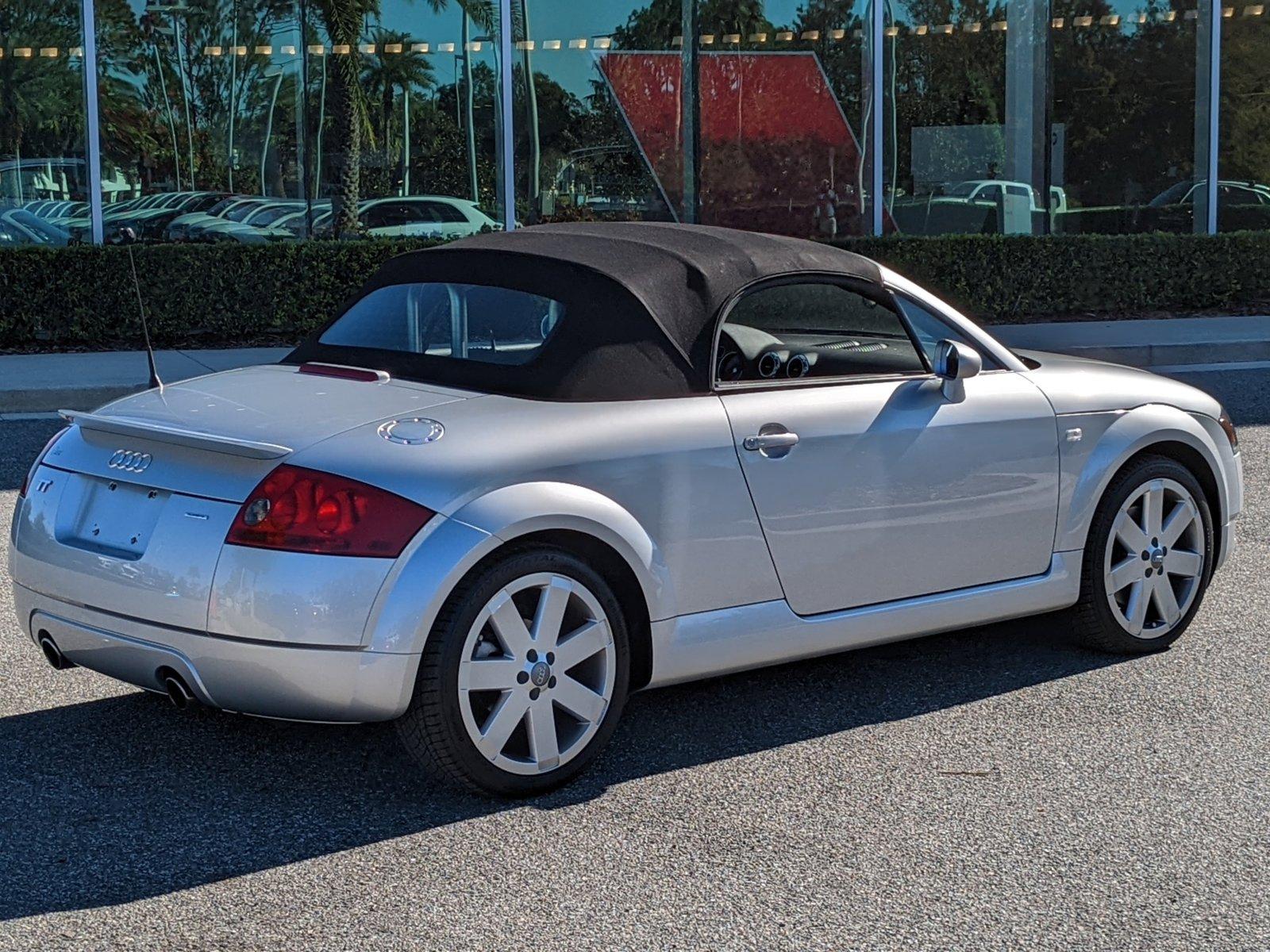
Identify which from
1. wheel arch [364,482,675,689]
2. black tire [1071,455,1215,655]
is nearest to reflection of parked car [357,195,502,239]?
black tire [1071,455,1215,655]

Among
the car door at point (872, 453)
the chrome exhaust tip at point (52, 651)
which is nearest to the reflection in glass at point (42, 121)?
the chrome exhaust tip at point (52, 651)

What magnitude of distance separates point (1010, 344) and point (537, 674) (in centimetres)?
1182

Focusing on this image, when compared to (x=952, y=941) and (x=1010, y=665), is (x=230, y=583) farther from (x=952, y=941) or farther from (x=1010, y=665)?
A: (x=1010, y=665)

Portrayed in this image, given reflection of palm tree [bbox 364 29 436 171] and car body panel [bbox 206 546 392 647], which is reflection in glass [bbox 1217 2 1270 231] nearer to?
reflection of palm tree [bbox 364 29 436 171]

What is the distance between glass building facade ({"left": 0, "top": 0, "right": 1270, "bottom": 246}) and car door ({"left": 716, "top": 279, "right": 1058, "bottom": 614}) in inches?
507

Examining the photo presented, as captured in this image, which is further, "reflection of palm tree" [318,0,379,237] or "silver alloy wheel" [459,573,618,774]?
"reflection of palm tree" [318,0,379,237]

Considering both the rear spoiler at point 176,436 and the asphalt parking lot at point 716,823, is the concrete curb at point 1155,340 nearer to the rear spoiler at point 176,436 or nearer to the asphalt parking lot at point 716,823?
the asphalt parking lot at point 716,823

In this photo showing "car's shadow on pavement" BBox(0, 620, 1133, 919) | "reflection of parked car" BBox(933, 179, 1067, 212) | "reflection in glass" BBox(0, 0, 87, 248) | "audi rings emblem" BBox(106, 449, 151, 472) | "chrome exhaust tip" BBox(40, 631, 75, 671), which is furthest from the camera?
"reflection of parked car" BBox(933, 179, 1067, 212)

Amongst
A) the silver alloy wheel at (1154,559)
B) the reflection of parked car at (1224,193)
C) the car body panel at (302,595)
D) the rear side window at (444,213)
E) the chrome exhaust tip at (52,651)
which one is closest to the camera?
the car body panel at (302,595)

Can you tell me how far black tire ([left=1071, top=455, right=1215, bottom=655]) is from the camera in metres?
5.69

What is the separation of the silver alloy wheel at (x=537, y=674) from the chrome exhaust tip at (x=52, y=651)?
121 cm

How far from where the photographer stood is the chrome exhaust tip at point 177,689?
4.40 meters

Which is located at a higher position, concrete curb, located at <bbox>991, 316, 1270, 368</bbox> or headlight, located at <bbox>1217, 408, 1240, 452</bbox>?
Result: headlight, located at <bbox>1217, 408, 1240, 452</bbox>

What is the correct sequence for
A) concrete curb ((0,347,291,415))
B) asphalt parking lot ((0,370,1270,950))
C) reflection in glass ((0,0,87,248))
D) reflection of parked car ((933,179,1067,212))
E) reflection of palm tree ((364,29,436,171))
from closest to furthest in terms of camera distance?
asphalt parking lot ((0,370,1270,950)) < concrete curb ((0,347,291,415)) < reflection in glass ((0,0,87,248)) < reflection of palm tree ((364,29,436,171)) < reflection of parked car ((933,179,1067,212))
